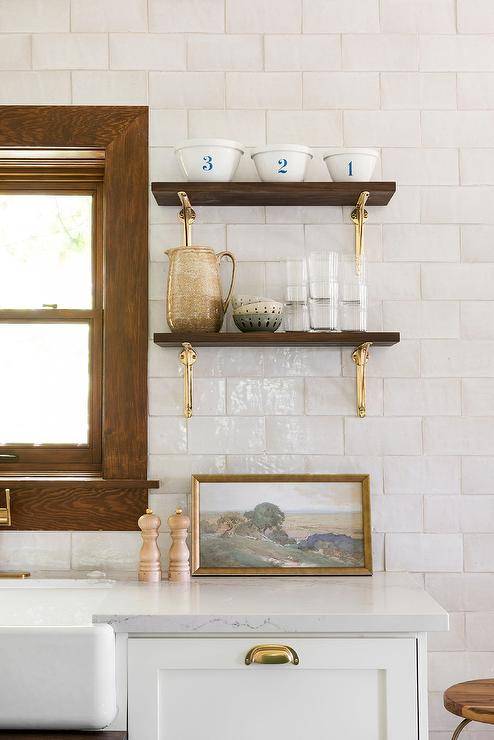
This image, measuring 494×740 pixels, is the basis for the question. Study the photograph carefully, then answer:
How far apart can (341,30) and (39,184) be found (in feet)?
3.35

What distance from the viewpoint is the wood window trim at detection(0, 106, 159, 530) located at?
8.05ft

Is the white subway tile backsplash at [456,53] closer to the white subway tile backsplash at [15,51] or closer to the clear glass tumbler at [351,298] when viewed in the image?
the clear glass tumbler at [351,298]

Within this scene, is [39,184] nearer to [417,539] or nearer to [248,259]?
[248,259]

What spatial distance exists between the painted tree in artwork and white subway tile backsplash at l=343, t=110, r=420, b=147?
1.08m

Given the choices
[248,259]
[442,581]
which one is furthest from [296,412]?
[442,581]

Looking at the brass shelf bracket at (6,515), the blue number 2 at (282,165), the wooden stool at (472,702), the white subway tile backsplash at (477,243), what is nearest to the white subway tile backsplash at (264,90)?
the blue number 2 at (282,165)

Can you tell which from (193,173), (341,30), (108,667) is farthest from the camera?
(341,30)

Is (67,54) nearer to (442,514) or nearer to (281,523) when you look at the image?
(281,523)

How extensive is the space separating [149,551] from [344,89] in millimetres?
1434

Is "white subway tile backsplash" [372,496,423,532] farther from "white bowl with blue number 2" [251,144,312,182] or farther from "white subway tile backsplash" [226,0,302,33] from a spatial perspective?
"white subway tile backsplash" [226,0,302,33]

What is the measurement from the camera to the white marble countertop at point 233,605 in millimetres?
1854

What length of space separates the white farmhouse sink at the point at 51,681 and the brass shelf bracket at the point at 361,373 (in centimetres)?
103

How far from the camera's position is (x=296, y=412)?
248 cm

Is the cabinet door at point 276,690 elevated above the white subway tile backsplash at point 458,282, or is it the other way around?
the white subway tile backsplash at point 458,282
